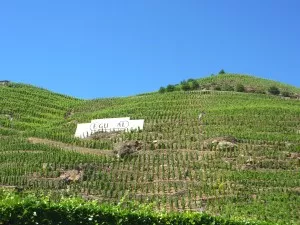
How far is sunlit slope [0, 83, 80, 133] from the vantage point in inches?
2206

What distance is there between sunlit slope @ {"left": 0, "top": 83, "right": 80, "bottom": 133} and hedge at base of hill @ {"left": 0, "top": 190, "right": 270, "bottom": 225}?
36.0m

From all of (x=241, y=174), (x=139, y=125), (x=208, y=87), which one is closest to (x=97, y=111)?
(x=139, y=125)

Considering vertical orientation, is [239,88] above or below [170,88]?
below

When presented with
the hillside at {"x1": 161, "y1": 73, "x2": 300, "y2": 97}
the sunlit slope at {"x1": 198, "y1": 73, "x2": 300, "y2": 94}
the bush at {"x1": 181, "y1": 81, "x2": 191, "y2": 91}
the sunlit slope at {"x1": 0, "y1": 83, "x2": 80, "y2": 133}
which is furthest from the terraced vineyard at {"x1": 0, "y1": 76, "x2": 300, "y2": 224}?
the sunlit slope at {"x1": 198, "y1": 73, "x2": 300, "y2": 94}

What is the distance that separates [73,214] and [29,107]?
51.4 meters

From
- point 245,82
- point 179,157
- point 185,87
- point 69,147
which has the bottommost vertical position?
point 179,157

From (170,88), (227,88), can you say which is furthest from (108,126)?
(227,88)

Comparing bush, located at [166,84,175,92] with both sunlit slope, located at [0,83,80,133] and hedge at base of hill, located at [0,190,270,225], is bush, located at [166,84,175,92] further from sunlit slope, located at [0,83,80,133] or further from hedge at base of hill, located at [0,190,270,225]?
hedge at base of hill, located at [0,190,270,225]

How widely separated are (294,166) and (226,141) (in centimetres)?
585

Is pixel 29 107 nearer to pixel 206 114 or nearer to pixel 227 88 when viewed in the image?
pixel 206 114

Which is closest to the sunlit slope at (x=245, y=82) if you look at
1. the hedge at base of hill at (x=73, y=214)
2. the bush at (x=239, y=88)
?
the bush at (x=239, y=88)

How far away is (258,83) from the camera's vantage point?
265 feet

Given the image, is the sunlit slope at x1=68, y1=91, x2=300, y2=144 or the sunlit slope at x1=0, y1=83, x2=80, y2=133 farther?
the sunlit slope at x1=0, y1=83, x2=80, y2=133

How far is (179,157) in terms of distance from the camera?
39.9 metres
